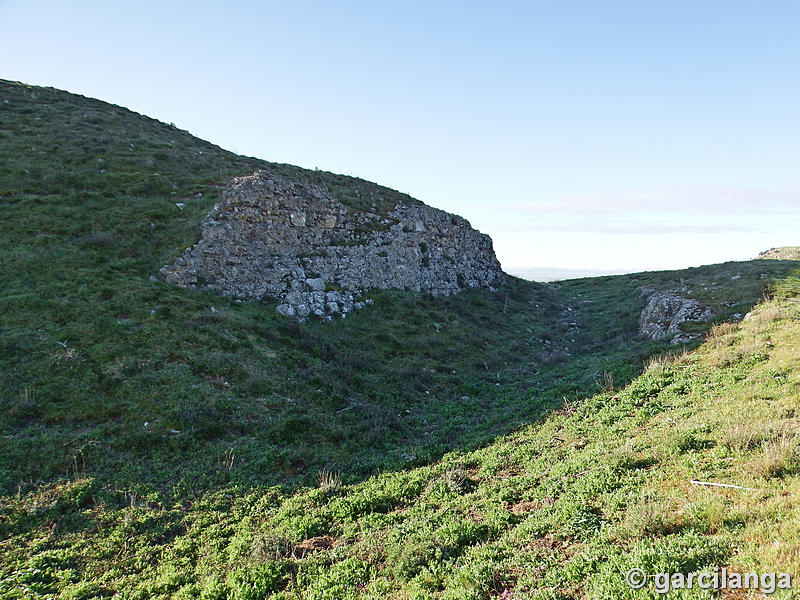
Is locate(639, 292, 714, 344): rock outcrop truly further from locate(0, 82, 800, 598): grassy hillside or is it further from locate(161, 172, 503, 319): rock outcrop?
locate(161, 172, 503, 319): rock outcrop

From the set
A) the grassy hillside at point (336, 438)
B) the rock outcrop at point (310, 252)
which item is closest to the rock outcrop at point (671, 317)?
the grassy hillside at point (336, 438)

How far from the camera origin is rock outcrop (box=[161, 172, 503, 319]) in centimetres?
2092

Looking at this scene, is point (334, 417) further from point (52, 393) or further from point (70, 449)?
point (52, 393)

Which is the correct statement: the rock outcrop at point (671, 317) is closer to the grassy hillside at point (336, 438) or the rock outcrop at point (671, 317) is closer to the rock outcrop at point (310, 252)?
the grassy hillside at point (336, 438)

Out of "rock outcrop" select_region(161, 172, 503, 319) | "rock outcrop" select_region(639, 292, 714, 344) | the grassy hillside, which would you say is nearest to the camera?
the grassy hillside

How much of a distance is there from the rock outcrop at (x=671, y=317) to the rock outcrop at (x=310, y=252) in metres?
12.9

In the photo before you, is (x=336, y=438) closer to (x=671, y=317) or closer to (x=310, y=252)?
(x=310, y=252)

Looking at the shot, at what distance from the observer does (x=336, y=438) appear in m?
12.6

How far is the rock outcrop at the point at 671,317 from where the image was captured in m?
19.0

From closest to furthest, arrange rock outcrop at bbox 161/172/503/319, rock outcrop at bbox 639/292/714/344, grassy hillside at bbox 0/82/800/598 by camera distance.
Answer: grassy hillside at bbox 0/82/800/598 < rock outcrop at bbox 639/292/714/344 < rock outcrop at bbox 161/172/503/319

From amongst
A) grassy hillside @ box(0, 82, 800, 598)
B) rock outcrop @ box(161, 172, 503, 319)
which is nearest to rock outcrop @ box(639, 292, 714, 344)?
grassy hillside @ box(0, 82, 800, 598)

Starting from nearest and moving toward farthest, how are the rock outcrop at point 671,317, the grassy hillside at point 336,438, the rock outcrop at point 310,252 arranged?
the grassy hillside at point 336,438 → the rock outcrop at point 671,317 → the rock outcrop at point 310,252

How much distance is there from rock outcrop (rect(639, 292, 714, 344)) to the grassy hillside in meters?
1.05

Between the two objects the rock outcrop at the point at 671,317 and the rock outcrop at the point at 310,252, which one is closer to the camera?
the rock outcrop at the point at 671,317
